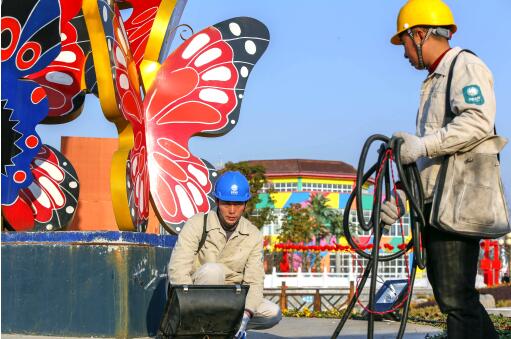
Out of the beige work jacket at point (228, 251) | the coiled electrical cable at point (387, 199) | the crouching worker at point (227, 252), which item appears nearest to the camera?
the coiled electrical cable at point (387, 199)

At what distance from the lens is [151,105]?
9.09 metres

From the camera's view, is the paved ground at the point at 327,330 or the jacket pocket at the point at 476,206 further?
the paved ground at the point at 327,330

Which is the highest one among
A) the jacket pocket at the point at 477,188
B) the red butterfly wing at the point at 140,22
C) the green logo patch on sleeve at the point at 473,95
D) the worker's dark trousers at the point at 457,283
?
the red butterfly wing at the point at 140,22

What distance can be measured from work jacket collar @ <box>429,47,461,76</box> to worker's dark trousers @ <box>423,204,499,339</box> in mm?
788

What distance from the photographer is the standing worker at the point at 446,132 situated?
4379 mm

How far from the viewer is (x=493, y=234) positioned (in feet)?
14.4

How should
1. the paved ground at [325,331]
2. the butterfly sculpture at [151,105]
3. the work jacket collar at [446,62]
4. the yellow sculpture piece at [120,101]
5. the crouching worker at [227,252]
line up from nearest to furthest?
the work jacket collar at [446,62] → the crouching worker at [227,252] → the yellow sculpture piece at [120,101] → the paved ground at [325,331] → the butterfly sculpture at [151,105]

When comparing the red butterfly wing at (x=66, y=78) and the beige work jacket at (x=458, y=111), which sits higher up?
the red butterfly wing at (x=66, y=78)

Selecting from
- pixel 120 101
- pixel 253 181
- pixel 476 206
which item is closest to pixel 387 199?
pixel 476 206

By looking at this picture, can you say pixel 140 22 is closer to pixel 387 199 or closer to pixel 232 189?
pixel 232 189

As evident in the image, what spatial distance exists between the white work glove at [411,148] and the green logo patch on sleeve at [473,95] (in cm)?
31

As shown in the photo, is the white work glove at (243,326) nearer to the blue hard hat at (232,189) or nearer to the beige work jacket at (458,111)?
the blue hard hat at (232,189)

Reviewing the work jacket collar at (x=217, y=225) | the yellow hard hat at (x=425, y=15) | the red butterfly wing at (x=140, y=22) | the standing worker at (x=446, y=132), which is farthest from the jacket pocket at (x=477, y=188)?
the red butterfly wing at (x=140, y=22)

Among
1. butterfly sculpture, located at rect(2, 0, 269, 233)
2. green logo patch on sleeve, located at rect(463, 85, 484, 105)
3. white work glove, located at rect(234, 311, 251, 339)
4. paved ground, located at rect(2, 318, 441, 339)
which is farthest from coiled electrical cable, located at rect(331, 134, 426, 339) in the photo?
butterfly sculpture, located at rect(2, 0, 269, 233)
